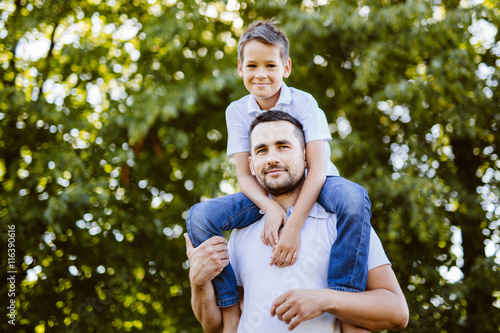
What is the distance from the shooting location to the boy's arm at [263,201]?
220cm

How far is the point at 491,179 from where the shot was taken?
558 cm

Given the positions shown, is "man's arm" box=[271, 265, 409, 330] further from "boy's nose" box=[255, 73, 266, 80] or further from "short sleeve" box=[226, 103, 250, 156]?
"boy's nose" box=[255, 73, 266, 80]

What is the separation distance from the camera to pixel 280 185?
7.59 ft

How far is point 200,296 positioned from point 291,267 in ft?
1.37

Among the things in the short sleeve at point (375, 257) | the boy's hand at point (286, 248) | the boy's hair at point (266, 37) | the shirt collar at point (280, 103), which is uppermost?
the boy's hair at point (266, 37)

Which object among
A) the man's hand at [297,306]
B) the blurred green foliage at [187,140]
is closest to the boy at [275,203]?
the man's hand at [297,306]

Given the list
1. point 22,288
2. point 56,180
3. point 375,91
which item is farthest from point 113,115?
point 375,91

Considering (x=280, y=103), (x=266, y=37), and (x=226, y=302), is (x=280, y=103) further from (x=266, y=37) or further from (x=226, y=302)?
(x=226, y=302)

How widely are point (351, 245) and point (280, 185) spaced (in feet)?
1.44

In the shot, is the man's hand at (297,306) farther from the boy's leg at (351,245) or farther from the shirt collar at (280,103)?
the shirt collar at (280,103)

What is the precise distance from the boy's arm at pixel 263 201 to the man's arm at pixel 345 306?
0.28 metres

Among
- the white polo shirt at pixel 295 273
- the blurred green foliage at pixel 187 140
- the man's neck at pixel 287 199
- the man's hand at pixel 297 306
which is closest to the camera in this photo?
the man's hand at pixel 297 306

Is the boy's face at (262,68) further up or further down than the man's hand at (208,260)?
further up

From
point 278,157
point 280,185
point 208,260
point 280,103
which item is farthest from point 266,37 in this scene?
point 208,260
